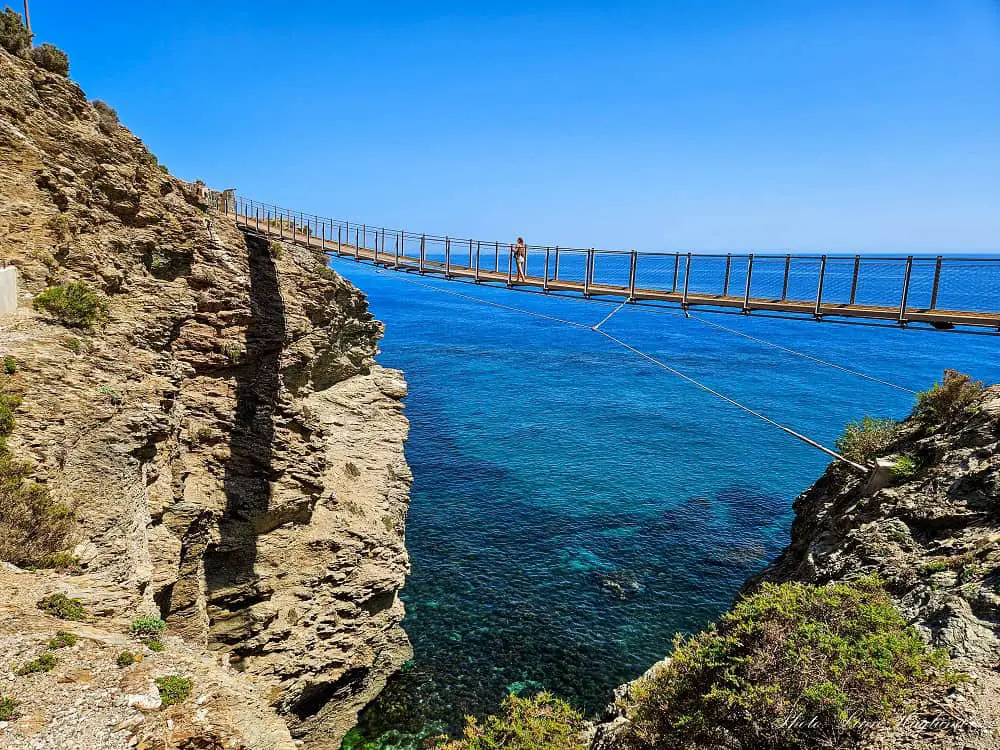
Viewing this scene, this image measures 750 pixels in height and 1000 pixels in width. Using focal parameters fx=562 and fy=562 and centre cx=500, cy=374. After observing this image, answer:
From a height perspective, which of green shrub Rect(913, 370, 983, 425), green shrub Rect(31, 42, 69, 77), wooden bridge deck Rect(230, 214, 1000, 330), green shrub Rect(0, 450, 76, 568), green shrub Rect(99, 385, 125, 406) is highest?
green shrub Rect(31, 42, 69, 77)

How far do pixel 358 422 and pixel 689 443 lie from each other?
21783mm

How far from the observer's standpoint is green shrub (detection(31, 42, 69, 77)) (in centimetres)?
1380

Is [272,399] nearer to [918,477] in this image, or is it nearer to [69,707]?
[69,707]

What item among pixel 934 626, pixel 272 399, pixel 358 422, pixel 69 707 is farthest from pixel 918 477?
pixel 358 422

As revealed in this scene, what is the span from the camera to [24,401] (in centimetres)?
880

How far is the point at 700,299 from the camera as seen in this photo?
1630 centimetres

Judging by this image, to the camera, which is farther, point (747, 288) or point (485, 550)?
point (485, 550)

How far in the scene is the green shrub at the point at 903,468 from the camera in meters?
12.0

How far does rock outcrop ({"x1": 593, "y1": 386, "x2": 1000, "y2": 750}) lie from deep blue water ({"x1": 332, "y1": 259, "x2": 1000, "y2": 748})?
21.9 feet

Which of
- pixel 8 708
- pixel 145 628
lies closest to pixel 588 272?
pixel 145 628

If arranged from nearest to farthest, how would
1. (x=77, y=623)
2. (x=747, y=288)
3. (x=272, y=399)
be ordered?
(x=77, y=623) < (x=747, y=288) < (x=272, y=399)

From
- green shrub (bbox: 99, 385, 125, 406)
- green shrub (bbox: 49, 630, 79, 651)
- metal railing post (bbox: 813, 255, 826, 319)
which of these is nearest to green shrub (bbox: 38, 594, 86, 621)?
green shrub (bbox: 49, 630, 79, 651)

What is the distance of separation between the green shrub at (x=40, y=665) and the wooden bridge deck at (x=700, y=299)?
1425 centimetres

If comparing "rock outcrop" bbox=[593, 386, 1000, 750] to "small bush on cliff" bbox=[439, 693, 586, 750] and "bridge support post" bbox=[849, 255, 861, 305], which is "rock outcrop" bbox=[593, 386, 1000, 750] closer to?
"small bush on cliff" bbox=[439, 693, 586, 750]
